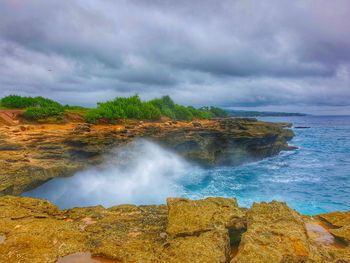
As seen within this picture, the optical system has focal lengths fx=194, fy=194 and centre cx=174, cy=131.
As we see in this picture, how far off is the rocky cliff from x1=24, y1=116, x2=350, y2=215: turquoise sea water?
107 centimetres

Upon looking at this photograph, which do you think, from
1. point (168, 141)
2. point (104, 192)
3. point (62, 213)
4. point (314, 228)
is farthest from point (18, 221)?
point (168, 141)

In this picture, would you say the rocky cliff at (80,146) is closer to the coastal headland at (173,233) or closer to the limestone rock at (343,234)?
the coastal headland at (173,233)

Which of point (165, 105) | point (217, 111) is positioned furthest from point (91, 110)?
point (217, 111)

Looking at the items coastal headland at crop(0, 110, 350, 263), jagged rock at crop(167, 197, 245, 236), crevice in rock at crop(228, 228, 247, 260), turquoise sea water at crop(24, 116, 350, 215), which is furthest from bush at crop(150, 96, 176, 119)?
crevice in rock at crop(228, 228, 247, 260)

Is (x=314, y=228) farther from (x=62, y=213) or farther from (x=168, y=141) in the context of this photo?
(x=168, y=141)

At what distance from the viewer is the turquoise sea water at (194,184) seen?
1130cm

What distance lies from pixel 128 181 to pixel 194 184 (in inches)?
194

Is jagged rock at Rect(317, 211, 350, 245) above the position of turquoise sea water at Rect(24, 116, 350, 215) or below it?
above

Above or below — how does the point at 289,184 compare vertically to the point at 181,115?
below

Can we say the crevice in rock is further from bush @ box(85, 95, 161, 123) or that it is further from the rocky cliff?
bush @ box(85, 95, 161, 123)

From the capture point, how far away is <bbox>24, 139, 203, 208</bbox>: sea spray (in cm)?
1071

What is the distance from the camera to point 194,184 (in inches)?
582

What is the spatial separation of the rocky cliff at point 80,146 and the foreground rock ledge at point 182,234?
3.89 meters

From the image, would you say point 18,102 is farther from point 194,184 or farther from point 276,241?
point 276,241
